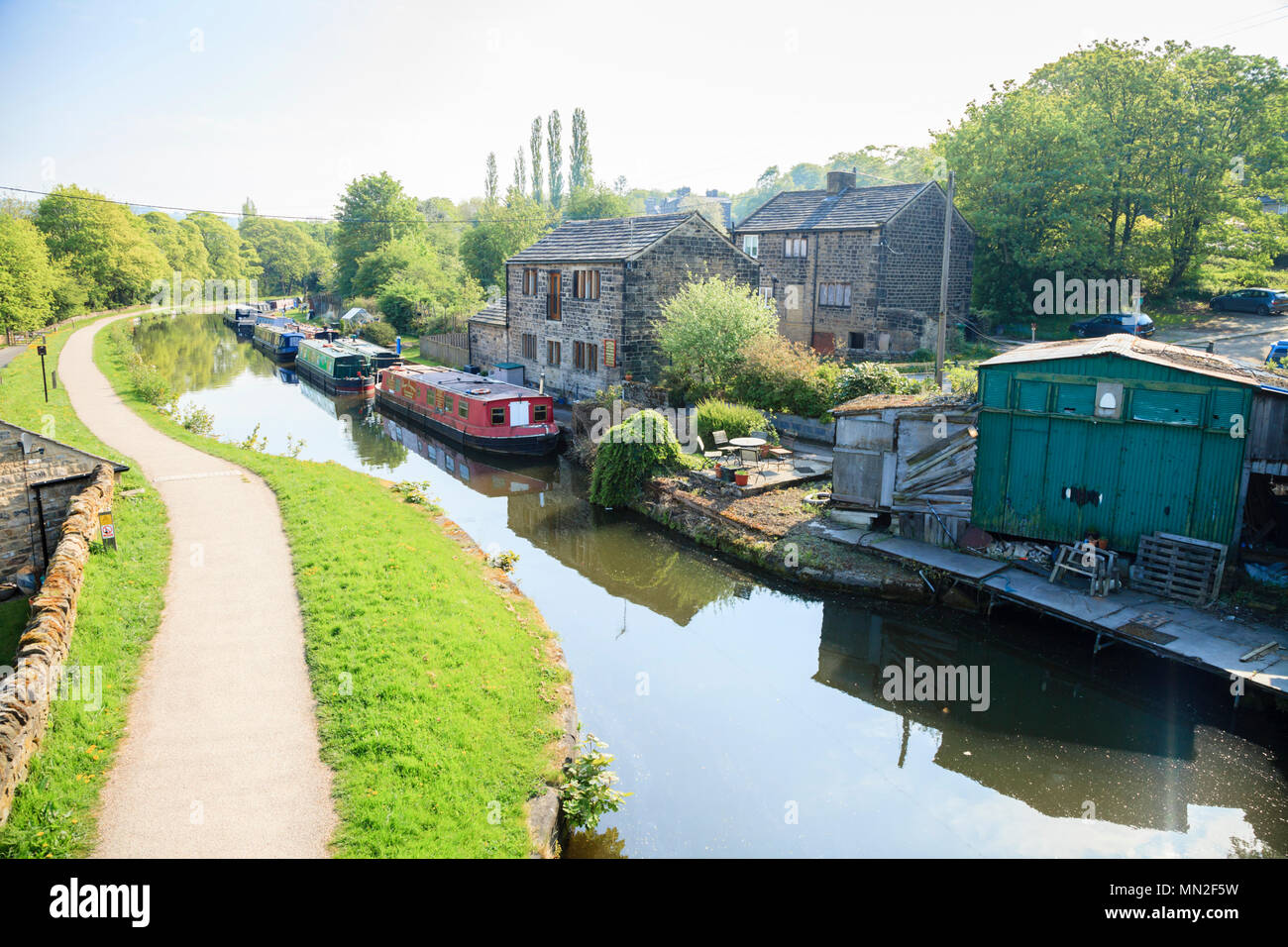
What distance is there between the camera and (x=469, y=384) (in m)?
27.1

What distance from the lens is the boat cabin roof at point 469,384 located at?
968 inches

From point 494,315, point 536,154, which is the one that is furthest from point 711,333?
point 536,154

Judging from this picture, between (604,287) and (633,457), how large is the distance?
390 inches

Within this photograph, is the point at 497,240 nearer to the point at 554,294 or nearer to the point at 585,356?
the point at 554,294

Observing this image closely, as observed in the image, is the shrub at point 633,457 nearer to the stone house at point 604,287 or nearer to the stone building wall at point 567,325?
the stone house at point 604,287

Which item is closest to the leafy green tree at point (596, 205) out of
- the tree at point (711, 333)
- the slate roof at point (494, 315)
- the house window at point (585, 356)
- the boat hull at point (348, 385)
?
the slate roof at point (494, 315)

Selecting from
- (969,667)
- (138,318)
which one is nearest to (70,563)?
(969,667)

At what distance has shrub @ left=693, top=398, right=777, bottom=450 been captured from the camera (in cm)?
2064

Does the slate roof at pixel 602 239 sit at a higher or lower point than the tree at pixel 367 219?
lower

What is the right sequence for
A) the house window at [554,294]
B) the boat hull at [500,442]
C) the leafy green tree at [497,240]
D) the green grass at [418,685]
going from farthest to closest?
1. the leafy green tree at [497,240]
2. the house window at [554,294]
3. the boat hull at [500,442]
4. the green grass at [418,685]

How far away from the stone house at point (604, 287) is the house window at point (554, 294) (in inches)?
1.4

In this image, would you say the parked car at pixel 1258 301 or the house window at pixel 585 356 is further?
the parked car at pixel 1258 301

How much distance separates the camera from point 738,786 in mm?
9078

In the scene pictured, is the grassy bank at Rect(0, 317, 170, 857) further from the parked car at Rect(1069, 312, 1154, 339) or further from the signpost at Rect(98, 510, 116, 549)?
the parked car at Rect(1069, 312, 1154, 339)
